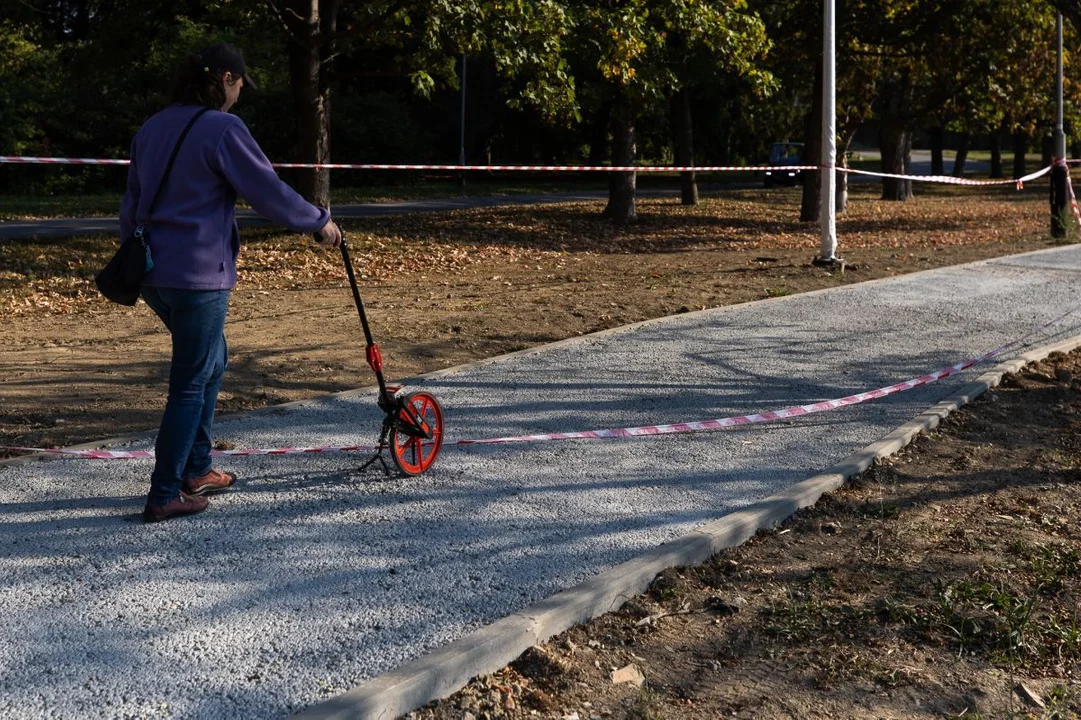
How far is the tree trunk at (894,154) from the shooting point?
34709mm

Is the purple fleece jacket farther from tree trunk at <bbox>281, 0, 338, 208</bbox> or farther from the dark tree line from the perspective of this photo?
tree trunk at <bbox>281, 0, 338, 208</bbox>

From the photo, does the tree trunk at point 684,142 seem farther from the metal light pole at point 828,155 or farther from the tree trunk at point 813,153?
the metal light pole at point 828,155

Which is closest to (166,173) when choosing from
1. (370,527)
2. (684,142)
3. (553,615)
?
(370,527)

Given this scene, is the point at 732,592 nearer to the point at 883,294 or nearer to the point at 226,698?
the point at 226,698

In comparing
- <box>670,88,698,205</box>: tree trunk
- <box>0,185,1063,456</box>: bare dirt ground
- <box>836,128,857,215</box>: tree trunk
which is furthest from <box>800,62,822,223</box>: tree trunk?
<box>670,88,698,205</box>: tree trunk

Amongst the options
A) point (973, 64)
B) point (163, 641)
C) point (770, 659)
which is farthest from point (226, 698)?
point (973, 64)

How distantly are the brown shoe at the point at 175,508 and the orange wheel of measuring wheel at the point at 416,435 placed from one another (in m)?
0.96

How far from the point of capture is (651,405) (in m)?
8.23

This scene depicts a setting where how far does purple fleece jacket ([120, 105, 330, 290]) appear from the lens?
5.19 m

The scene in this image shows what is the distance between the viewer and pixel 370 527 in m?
5.53

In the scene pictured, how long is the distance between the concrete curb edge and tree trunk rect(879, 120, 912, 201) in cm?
2946

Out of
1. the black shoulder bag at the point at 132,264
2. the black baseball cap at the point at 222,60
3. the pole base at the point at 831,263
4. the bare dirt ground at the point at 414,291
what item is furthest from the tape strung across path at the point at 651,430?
A: the pole base at the point at 831,263

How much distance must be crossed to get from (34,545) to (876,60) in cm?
2719

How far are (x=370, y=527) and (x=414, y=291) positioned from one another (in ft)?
29.9
